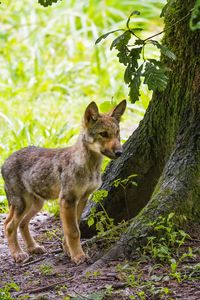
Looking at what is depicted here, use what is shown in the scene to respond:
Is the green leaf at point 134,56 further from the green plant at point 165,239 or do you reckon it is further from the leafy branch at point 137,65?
the green plant at point 165,239

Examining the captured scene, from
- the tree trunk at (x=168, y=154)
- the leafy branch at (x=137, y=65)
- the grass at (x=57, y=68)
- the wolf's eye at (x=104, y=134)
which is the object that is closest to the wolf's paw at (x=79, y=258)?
the tree trunk at (x=168, y=154)

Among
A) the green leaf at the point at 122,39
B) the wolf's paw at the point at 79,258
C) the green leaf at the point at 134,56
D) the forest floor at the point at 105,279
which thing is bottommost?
the wolf's paw at the point at 79,258

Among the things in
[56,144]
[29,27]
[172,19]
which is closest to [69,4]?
[29,27]

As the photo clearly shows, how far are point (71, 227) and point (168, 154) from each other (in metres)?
1.19

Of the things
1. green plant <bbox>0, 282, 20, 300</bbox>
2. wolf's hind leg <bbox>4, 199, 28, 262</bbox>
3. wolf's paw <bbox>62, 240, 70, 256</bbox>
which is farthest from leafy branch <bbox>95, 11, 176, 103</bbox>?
wolf's hind leg <bbox>4, 199, 28, 262</bbox>

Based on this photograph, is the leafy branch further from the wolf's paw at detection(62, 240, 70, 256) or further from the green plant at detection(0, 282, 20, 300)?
the wolf's paw at detection(62, 240, 70, 256)

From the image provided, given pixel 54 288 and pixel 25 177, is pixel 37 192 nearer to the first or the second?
pixel 25 177

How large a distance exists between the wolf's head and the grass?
265 centimetres

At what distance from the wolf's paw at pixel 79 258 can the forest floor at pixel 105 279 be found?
5 centimetres

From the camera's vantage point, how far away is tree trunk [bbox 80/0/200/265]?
6027 mm

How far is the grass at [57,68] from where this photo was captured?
10875mm

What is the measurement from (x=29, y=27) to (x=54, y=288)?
10.2 m

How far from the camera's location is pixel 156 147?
6.93 m

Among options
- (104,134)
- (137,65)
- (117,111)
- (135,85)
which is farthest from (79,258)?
(137,65)
